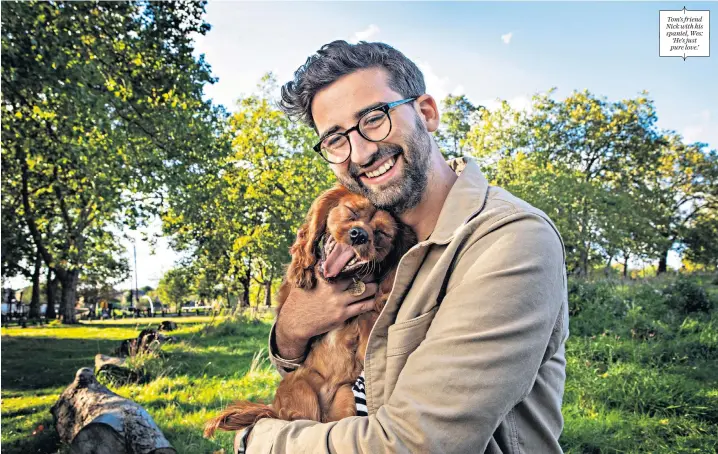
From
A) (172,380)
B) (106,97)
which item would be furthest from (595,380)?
(106,97)

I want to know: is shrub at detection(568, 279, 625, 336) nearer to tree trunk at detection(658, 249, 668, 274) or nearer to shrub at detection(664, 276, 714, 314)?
shrub at detection(664, 276, 714, 314)

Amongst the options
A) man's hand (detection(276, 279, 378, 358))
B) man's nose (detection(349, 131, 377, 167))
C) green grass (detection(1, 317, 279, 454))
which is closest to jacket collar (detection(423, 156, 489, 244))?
man's nose (detection(349, 131, 377, 167))

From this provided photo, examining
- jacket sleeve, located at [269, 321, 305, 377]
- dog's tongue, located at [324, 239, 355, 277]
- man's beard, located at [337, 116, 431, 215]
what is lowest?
jacket sleeve, located at [269, 321, 305, 377]

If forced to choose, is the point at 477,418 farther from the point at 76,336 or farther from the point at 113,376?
the point at 76,336

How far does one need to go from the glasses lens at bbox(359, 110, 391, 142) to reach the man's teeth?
5.4 inches

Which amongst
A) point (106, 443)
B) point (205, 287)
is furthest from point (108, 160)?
point (205, 287)

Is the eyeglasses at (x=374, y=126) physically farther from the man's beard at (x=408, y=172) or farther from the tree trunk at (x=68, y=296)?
the tree trunk at (x=68, y=296)

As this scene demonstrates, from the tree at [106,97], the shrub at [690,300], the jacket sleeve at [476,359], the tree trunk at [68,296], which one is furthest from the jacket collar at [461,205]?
the tree trunk at [68,296]

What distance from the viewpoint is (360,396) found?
8.55 feet

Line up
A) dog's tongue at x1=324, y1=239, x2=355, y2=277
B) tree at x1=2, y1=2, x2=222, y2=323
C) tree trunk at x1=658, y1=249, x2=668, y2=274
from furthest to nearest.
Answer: tree trunk at x1=658, y1=249, x2=668, y2=274 < tree at x1=2, y1=2, x2=222, y2=323 < dog's tongue at x1=324, y1=239, x2=355, y2=277

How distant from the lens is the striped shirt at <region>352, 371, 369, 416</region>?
8.30 feet

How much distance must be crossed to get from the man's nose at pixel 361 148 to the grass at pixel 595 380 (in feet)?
15.8

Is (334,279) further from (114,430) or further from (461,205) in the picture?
(114,430)

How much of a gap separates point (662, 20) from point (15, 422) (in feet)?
37.6
